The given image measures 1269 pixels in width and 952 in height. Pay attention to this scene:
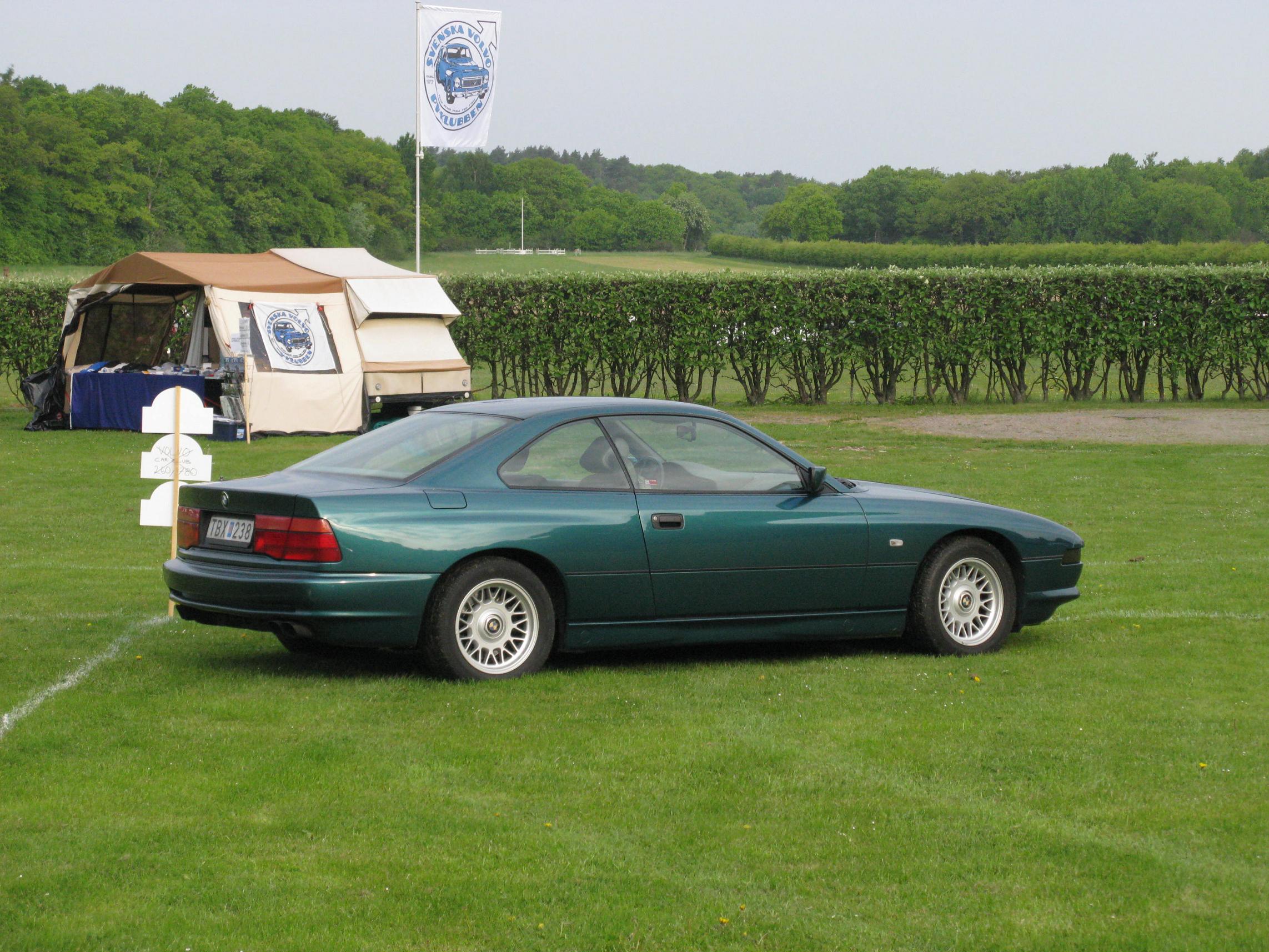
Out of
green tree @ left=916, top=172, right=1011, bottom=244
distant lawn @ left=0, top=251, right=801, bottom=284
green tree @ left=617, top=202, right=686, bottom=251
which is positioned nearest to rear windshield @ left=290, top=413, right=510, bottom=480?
distant lawn @ left=0, top=251, right=801, bottom=284

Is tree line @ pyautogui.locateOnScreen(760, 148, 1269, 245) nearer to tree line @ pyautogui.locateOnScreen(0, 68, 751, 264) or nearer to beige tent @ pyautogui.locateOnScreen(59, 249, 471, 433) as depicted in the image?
tree line @ pyautogui.locateOnScreen(0, 68, 751, 264)

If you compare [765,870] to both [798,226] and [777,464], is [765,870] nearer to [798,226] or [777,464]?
[777,464]

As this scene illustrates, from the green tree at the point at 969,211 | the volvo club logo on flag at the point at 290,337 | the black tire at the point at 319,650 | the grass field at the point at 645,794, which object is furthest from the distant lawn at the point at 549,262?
the grass field at the point at 645,794

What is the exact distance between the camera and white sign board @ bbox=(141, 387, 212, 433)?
9109 millimetres

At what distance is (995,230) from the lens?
85.1m

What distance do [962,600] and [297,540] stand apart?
11.6 feet

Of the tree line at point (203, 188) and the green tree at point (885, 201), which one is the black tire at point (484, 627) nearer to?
the tree line at point (203, 188)

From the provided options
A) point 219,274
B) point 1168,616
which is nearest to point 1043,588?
point 1168,616

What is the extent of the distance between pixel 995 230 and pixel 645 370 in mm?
61801

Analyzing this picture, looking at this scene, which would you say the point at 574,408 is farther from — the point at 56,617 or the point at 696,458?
the point at 56,617

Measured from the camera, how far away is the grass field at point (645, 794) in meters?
4.07

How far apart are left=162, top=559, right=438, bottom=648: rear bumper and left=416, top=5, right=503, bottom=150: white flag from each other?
894 inches

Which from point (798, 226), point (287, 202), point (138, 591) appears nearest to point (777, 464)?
point (138, 591)

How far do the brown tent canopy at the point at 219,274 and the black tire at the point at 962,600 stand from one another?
16534mm
